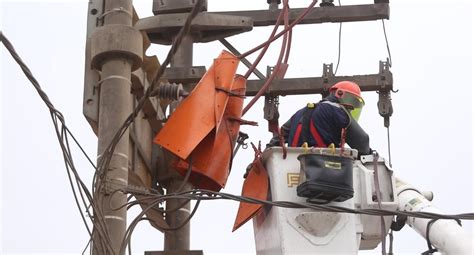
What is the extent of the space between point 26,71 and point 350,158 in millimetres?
2455

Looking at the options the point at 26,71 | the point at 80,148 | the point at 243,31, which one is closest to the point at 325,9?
the point at 243,31

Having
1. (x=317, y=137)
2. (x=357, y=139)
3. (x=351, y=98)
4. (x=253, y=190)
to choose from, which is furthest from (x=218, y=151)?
(x=351, y=98)

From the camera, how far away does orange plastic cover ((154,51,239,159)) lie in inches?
301

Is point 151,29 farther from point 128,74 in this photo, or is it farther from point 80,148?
point 80,148

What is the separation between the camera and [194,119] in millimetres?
7660

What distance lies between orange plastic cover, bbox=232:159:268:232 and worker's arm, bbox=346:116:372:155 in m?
0.81

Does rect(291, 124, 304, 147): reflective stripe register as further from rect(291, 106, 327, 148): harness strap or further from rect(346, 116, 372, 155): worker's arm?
rect(346, 116, 372, 155): worker's arm

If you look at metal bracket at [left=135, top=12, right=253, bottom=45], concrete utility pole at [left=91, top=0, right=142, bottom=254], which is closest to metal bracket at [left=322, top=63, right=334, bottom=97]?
metal bracket at [left=135, top=12, right=253, bottom=45]

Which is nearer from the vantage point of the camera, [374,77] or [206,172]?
[206,172]

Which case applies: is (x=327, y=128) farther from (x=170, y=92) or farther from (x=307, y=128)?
(x=170, y=92)

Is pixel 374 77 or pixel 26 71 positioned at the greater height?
pixel 374 77

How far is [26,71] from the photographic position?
232 inches

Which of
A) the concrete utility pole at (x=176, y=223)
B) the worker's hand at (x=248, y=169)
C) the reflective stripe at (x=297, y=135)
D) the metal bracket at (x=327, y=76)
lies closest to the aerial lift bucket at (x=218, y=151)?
the worker's hand at (x=248, y=169)

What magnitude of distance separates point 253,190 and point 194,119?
2.49 feet
